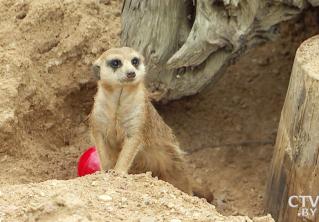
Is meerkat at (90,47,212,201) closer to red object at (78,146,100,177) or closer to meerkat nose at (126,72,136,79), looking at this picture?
meerkat nose at (126,72,136,79)

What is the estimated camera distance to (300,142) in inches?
128

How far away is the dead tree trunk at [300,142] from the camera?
3.16 metres

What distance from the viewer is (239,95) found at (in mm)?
4812

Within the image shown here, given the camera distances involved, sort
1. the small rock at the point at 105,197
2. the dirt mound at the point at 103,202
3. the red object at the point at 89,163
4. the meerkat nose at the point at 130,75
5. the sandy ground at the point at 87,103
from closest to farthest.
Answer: the dirt mound at the point at 103,202 < the small rock at the point at 105,197 < the meerkat nose at the point at 130,75 < the red object at the point at 89,163 < the sandy ground at the point at 87,103

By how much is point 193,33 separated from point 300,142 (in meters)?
0.90

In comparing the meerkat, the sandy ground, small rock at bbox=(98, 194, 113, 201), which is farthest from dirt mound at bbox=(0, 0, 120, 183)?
small rock at bbox=(98, 194, 113, 201)

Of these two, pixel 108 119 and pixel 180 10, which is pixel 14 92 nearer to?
pixel 108 119

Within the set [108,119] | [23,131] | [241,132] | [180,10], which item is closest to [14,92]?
[23,131]

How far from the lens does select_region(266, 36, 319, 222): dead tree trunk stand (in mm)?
3159

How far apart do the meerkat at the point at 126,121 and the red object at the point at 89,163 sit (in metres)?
0.16

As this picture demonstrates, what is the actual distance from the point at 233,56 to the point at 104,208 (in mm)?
1751

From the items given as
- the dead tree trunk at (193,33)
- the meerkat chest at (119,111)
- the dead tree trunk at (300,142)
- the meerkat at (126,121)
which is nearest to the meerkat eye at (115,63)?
the meerkat at (126,121)

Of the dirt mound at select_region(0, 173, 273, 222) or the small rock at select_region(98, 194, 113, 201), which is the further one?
the small rock at select_region(98, 194, 113, 201)

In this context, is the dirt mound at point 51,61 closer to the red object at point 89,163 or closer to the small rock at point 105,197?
the red object at point 89,163
